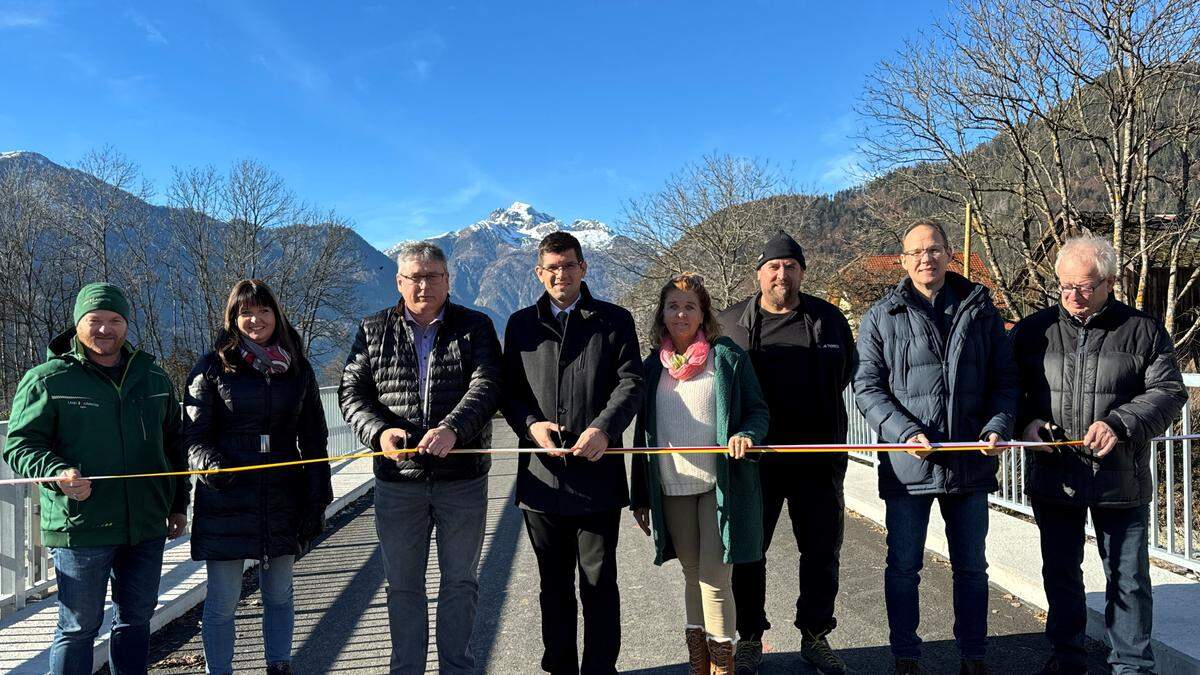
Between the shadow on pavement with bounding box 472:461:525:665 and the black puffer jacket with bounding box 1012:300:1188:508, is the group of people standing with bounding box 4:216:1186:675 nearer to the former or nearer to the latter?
the black puffer jacket with bounding box 1012:300:1188:508

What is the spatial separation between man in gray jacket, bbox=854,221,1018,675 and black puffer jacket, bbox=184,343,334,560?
9.42ft

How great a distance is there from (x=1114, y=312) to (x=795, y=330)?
1468 millimetres

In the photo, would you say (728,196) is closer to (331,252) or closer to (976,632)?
(331,252)

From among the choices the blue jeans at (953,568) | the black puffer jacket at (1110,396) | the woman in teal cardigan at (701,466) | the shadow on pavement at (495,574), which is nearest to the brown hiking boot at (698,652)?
the woman in teal cardigan at (701,466)

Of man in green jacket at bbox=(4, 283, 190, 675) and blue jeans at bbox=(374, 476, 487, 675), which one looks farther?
blue jeans at bbox=(374, 476, 487, 675)

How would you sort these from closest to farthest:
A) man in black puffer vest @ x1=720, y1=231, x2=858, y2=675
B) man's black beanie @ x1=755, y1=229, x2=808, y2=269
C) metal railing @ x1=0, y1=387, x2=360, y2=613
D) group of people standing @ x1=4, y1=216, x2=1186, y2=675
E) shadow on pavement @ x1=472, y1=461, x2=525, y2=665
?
group of people standing @ x1=4, y1=216, x2=1186, y2=675 → man in black puffer vest @ x1=720, y1=231, x2=858, y2=675 → man's black beanie @ x1=755, y1=229, x2=808, y2=269 → shadow on pavement @ x1=472, y1=461, x2=525, y2=665 → metal railing @ x1=0, y1=387, x2=360, y2=613

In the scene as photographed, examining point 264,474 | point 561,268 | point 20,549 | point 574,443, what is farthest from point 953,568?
point 20,549

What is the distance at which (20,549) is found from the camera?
→ 459 centimetres

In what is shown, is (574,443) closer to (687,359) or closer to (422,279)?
(687,359)

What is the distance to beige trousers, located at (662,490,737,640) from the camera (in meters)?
3.28

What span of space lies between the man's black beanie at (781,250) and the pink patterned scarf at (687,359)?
0.67 meters

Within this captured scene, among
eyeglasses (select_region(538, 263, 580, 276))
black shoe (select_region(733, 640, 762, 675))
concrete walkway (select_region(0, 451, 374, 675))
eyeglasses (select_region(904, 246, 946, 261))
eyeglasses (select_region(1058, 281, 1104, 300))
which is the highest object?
eyeglasses (select_region(904, 246, 946, 261))

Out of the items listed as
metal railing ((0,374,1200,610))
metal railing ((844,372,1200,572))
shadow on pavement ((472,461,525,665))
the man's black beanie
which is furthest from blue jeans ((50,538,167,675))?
metal railing ((844,372,1200,572))

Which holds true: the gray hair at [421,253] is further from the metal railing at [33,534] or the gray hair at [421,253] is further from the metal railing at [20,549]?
the metal railing at [33,534]
